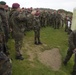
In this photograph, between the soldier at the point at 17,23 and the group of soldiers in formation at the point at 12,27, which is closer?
the group of soldiers in formation at the point at 12,27

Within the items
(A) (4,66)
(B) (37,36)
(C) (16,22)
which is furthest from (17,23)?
(A) (4,66)

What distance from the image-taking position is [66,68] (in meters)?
12.4

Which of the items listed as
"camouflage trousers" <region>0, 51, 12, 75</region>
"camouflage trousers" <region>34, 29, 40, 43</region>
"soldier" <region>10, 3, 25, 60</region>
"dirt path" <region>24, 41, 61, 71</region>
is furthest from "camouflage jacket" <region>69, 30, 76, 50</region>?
"camouflage trousers" <region>0, 51, 12, 75</region>

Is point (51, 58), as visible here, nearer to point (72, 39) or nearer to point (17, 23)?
point (72, 39)

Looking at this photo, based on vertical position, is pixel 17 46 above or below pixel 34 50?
above

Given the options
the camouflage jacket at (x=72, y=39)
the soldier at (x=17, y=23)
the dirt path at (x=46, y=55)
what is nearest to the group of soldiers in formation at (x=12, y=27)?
the soldier at (x=17, y=23)

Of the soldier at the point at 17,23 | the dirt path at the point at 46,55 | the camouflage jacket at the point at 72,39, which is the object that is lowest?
the dirt path at the point at 46,55

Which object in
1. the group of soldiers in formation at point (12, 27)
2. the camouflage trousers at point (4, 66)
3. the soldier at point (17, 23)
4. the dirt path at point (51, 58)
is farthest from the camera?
the dirt path at point (51, 58)

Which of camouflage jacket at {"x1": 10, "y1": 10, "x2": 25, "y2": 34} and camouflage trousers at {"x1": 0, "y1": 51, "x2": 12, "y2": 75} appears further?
camouflage jacket at {"x1": 10, "y1": 10, "x2": 25, "y2": 34}

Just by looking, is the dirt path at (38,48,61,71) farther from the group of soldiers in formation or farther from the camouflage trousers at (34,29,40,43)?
the camouflage trousers at (34,29,40,43)

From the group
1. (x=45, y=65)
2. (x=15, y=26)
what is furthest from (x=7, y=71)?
(x=45, y=65)

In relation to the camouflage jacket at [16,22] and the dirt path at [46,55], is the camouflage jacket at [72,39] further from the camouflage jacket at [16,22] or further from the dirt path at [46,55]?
the camouflage jacket at [16,22]

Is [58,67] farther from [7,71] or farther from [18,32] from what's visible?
[7,71]

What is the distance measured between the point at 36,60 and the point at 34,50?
2.19 m
